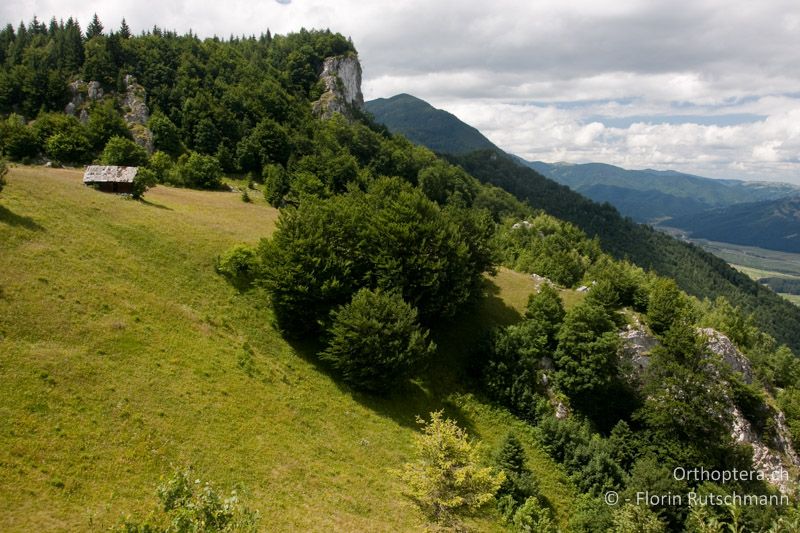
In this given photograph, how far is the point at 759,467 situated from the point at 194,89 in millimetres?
141333

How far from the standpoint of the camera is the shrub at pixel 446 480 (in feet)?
86.9

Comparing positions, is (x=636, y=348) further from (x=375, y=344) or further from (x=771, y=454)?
(x=375, y=344)

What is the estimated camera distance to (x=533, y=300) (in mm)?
56031

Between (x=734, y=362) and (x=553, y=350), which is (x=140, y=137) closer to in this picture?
(x=553, y=350)

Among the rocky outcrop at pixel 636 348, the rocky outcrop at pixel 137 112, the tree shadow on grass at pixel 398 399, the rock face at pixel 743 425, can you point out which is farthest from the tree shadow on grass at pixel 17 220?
the rocky outcrop at pixel 137 112

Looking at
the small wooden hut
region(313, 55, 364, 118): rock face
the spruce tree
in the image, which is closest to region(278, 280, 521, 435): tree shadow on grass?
the small wooden hut

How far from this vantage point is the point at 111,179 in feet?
208

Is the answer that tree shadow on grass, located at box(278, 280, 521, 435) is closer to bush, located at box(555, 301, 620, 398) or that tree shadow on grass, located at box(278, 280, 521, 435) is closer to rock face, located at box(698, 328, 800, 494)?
bush, located at box(555, 301, 620, 398)

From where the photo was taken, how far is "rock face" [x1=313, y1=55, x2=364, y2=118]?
15188 centimetres

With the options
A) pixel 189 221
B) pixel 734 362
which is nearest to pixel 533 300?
pixel 734 362

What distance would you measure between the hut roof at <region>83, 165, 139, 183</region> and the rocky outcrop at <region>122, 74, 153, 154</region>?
136 ft

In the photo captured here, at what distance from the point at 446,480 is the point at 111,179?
6258cm

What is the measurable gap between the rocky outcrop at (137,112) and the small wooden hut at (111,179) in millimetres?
41911

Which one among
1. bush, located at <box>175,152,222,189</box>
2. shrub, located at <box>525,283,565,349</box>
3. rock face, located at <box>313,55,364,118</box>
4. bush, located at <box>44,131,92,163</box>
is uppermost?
rock face, located at <box>313,55,364,118</box>
